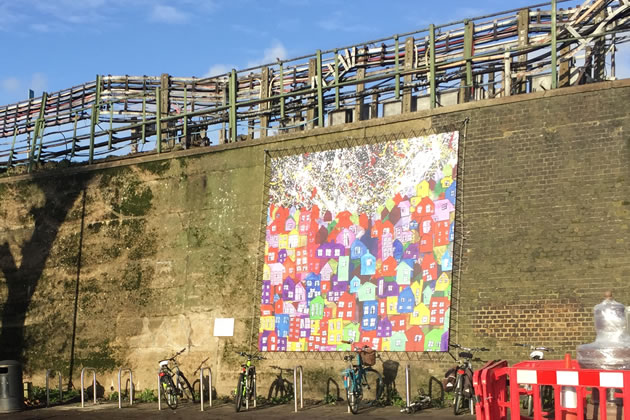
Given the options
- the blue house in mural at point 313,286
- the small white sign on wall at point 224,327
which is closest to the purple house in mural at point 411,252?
the blue house in mural at point 313,286

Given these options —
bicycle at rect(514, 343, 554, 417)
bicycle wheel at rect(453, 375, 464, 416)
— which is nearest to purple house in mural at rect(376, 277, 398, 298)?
bicycle wheel at rect(453, 375, 464, 416)

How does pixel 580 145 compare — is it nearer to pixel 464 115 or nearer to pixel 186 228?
pixel 464 115

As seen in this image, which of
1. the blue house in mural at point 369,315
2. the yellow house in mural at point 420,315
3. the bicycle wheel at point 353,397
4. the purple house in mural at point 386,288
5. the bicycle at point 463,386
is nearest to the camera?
the bicycle at point 463,386

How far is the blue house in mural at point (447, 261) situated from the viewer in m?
16.4

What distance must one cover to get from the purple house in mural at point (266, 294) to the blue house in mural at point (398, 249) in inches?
122

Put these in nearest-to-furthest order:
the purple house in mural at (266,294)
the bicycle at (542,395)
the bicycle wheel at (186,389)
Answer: the bicycle at (542,395), the purple house in mural at (266,294), the bicycle wheel at (186,389)

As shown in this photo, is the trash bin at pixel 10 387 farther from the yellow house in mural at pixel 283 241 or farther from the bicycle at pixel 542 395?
the bicycle at pixel 542 395

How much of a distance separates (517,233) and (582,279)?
148 cm

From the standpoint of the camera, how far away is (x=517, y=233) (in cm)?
1591

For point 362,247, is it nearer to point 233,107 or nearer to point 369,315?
point 369,315

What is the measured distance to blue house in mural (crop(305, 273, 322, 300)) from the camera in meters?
18.0

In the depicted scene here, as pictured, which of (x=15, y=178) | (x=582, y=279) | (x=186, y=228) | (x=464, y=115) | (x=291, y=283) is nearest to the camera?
(x=582, y=279)

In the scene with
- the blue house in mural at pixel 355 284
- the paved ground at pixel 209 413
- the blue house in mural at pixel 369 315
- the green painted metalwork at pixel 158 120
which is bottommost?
the paved ground at pixel 209 413

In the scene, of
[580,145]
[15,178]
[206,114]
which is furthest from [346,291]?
[15,178]
